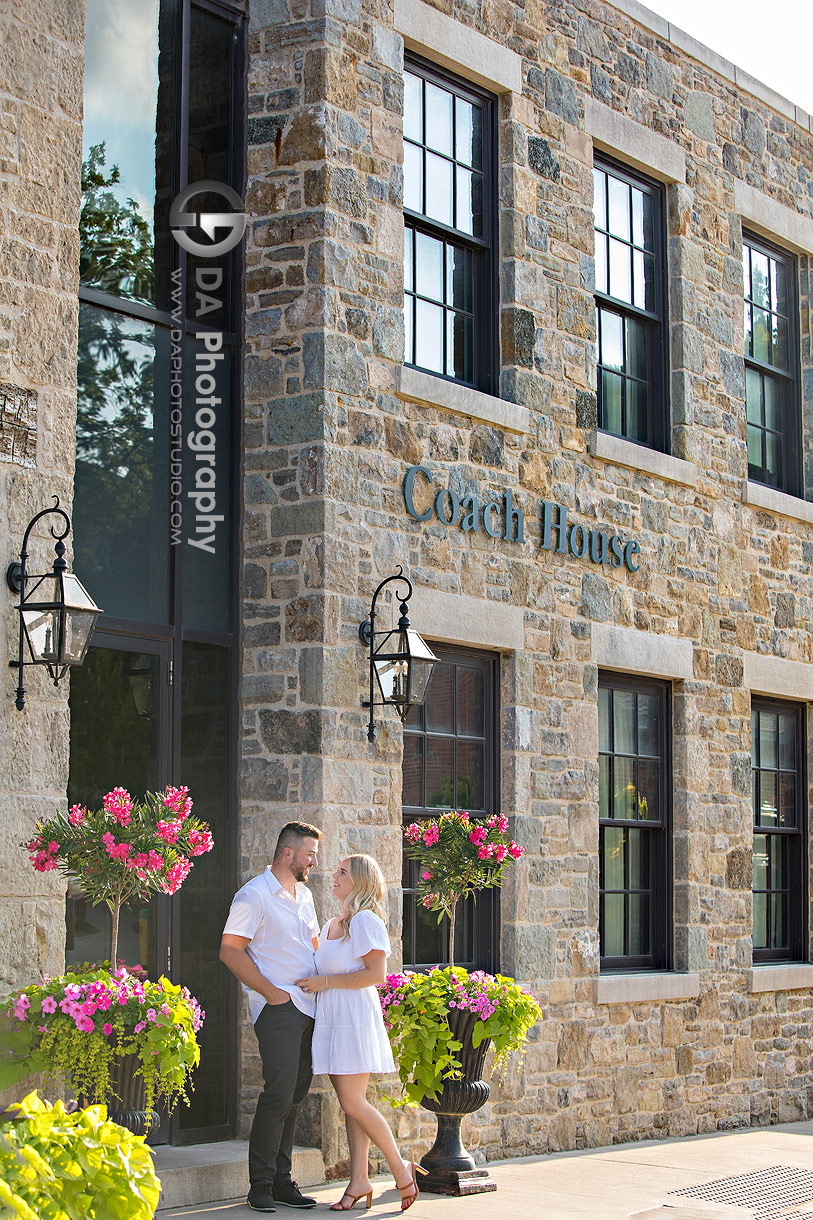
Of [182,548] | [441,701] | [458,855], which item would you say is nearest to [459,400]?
[441,701]

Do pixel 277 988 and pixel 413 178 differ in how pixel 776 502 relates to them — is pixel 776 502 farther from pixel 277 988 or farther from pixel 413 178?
pixel 277 988

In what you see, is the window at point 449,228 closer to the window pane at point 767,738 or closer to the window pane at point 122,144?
the window pane at point 122,144

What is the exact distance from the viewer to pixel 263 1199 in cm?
680

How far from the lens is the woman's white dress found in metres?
6.90

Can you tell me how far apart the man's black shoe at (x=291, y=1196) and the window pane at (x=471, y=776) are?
2.69m

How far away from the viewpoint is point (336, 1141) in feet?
25.3

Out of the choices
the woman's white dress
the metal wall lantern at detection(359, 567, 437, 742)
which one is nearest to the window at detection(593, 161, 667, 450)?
the metal wall lantern at detection(359, 567, 437, 742)

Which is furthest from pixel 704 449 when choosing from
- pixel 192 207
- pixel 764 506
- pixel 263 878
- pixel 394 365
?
pixel 263 878

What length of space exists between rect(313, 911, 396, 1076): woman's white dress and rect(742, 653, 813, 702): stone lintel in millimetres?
5306

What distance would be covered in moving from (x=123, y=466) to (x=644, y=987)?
189 inches

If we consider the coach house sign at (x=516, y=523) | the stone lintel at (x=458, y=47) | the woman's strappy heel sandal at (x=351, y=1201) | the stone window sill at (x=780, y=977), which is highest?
A: the stone lintel at (x=458, y=47)

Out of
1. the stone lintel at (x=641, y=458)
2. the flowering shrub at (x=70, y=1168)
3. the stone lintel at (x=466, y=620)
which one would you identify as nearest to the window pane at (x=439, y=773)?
the stone lintel at (x=466, y=620)

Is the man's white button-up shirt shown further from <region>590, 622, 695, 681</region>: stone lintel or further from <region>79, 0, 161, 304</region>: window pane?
<region>590, 622, 695, 681</region>: stone lintel

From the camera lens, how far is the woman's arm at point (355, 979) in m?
6.92
